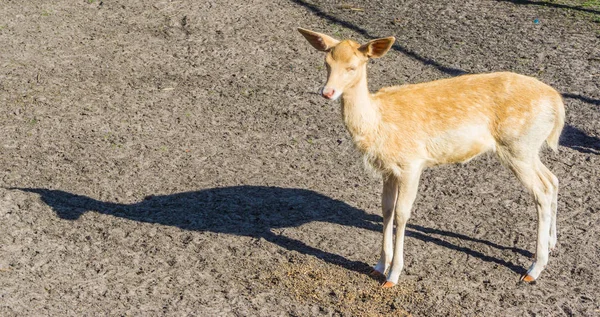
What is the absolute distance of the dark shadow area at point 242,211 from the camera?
6828 mm

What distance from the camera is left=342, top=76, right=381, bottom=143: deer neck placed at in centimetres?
588

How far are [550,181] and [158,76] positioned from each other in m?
4.83

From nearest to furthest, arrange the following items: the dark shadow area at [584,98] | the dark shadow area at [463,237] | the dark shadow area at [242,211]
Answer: the dark shadow area at [463,237], the dark shadow area at [242,211], the dark shadow area at [584,98]

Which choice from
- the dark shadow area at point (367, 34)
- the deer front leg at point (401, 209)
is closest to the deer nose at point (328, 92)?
the deer front leg at point (401, 209)

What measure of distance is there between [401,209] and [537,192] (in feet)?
3.45

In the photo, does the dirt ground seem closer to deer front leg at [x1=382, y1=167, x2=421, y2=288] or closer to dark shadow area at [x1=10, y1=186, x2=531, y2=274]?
dark shadow area at [x1=10, y1=186, x2=531, y2=274]

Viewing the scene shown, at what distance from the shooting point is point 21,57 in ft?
32.3

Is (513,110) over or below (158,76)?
over

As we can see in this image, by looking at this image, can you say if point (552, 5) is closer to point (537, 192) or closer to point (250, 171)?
point (250, 171)

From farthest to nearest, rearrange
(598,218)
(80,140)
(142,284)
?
1. (80,140)
2. (598,218)
3. (142,284)

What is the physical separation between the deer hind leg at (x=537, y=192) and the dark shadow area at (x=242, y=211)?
37 cm

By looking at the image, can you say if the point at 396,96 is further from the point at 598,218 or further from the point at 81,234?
the point at 81,234

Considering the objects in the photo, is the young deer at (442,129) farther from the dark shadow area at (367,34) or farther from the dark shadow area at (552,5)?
the dark shadow area at (552,5)

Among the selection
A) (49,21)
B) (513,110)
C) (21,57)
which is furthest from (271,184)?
(49,21)
